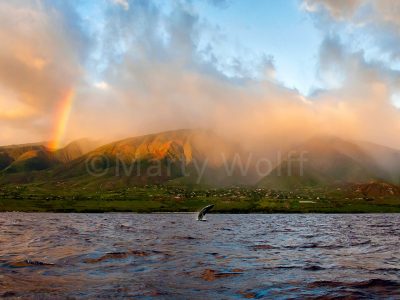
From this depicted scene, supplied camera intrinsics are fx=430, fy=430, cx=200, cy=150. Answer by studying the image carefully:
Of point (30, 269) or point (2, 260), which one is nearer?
point (30, 269)

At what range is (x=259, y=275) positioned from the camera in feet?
94.9

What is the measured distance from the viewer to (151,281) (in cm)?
2638

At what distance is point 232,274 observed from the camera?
95.9 ft

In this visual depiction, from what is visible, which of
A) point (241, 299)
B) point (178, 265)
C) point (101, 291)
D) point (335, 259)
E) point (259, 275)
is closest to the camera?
point (241, 299)

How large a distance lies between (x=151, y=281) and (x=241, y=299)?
7106 mm

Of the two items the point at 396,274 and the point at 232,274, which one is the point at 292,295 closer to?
the point at 232,274

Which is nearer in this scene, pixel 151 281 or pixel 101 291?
pixel 101 291

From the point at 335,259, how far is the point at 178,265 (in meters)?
14.9

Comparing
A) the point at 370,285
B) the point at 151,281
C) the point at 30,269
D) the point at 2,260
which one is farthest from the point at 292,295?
the point at 2,260

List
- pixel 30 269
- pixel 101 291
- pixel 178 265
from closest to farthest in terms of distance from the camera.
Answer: pixel 101 291, pixel 30 269, pixel 178 265

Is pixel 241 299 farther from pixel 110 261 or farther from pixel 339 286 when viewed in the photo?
pixel 110 261

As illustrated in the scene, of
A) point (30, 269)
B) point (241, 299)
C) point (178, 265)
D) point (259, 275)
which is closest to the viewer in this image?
point (241, 299)

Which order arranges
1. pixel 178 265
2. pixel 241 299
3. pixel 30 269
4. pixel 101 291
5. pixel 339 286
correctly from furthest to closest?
pixel 178 265, pixel 30 269, pixel 339 286, pixel 101 291, pixel 241 299

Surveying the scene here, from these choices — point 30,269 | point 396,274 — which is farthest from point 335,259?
point 30,269
